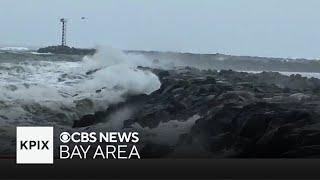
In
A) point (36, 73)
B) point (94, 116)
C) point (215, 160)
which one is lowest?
point (215, 160)

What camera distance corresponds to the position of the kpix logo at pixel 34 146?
408 cm

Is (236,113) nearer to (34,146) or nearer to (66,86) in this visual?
(66,86)

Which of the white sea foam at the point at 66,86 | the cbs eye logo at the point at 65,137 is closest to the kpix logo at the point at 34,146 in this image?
the cbs eye logo at the point at 65,137

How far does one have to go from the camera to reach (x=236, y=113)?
186 inches

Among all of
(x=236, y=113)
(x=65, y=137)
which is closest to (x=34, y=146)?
(x=65, y=137)

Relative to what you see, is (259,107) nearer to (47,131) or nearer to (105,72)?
(105,72)

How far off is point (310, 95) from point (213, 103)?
0.80 meters

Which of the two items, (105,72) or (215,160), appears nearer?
(215,160)

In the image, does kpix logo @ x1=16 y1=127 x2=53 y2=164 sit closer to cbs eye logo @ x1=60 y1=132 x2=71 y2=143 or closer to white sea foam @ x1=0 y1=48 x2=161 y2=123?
cbs eye logo @ x1=60 y1=132 x2=71 y2=143

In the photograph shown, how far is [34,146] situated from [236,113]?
1671 mm

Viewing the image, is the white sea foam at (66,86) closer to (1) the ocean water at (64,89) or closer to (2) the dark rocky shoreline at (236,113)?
(1) the ocean water at (64,89)

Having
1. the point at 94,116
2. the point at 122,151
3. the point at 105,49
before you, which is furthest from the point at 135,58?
the point at 122,151

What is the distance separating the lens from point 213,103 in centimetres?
483

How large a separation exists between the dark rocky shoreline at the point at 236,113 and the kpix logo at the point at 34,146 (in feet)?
1.16
